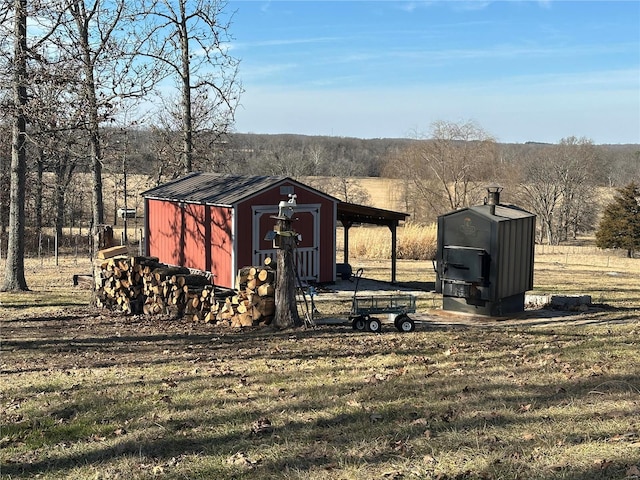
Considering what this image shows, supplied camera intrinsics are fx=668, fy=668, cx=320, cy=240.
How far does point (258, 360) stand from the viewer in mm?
8398

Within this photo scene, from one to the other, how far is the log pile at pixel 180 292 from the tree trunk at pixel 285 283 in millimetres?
321

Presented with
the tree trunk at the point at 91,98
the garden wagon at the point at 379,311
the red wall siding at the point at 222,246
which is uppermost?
the tree trunk at the point at 91,98

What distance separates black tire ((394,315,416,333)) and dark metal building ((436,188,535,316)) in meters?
1.81

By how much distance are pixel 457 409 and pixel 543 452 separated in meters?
1.17

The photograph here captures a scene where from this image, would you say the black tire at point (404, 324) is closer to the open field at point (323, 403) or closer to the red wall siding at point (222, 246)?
the open field at point (323, 403)

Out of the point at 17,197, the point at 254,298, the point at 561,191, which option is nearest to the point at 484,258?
the point at 254,298

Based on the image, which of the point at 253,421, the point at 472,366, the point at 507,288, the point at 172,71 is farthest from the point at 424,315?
the point at 172,71

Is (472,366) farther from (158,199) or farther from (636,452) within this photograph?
(158,199)

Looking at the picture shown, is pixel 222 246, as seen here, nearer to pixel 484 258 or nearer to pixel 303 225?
pixel 303 225

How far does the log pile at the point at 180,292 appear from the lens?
11109 millimetres

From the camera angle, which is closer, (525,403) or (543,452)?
(543,452)

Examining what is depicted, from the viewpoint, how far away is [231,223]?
632 inches

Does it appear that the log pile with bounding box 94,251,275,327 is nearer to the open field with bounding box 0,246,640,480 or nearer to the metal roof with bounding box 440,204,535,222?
the open field with bounding box 0,246,640,480

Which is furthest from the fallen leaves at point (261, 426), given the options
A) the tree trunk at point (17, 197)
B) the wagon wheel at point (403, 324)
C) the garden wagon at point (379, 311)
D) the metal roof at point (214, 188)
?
the tree trunk at point (17, 197)
